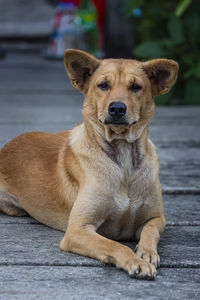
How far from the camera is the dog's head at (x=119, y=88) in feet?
10.3

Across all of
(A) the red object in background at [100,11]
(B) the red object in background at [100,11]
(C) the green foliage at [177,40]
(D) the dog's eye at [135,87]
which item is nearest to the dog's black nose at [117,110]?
(D) the dog's eye at [135,87]

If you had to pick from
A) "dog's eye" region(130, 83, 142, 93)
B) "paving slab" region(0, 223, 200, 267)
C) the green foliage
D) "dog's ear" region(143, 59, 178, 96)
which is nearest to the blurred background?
the green foliage

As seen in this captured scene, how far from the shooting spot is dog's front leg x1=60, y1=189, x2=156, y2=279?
2723 mm

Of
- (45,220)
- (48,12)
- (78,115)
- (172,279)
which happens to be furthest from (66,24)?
(172,279)

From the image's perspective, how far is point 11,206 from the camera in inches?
152

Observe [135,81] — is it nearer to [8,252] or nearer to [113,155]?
[113,155]

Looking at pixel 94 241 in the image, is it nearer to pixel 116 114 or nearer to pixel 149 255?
pixel 149 255

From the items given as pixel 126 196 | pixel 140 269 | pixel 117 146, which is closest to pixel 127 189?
pixel 126 196

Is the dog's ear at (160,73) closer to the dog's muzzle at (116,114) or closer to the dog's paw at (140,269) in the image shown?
the dog's muzzle at (116,114)

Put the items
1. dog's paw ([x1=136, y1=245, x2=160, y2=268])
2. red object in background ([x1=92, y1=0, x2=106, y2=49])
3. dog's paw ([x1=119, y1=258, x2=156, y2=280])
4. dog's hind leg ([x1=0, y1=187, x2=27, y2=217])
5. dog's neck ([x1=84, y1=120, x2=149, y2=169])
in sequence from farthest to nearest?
red object in background ([x1=92, y1=0, x2=106, y2=49]) → dog's hind leg ([x1=0, y1=187, x2=27, y2=217]) → dog's neck ([x1=84, y1=120, x2=149, y2=169]) → dog's paw ([x1=136, y1=245, x2=160, y2=268]) → dog's paw ([x1=119, y1=258, x2=156, y2=280])

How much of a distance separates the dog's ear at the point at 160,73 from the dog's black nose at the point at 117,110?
1.53 ft

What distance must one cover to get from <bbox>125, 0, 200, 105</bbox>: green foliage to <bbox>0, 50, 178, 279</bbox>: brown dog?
4468 millimetres

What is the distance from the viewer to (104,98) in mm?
3215

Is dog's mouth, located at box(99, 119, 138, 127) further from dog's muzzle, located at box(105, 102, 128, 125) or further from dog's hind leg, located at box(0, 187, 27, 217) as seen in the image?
dog's hind leg, located at box(0, 187, 27, 217)
